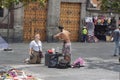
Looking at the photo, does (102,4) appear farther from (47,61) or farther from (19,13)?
(19,13)

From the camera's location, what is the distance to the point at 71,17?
105 feet

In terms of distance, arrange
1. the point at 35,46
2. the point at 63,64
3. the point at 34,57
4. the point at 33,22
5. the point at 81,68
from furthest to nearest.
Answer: the point at 33,22
the point at 35,46
the point at 34,57
the point at 81,68
the point at 63,64

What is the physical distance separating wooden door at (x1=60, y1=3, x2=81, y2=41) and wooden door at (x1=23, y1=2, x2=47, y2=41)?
1.53m

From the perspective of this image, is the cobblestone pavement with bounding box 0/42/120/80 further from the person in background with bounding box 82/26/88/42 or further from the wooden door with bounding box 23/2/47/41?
the person in background with bounding box 82/26/88/42

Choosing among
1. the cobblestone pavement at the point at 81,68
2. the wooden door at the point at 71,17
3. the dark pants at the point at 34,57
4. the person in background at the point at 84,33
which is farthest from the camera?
the wooden door at the point at 71,17

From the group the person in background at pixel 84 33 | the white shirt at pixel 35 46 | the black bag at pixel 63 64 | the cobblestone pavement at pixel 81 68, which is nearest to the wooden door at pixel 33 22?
the cobblestone pavement at pixel 81 68

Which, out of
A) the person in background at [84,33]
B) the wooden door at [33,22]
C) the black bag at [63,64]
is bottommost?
the black bag at [63,64]

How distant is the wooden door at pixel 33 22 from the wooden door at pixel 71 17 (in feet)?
5.03

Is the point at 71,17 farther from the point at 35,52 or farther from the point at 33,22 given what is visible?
the point at 35,52

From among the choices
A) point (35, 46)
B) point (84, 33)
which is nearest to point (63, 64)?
point (35, 46)

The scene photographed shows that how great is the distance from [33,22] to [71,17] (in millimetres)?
3131

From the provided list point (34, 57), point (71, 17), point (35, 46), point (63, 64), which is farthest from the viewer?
point (71, 17)

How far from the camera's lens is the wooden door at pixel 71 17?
31.7 meters

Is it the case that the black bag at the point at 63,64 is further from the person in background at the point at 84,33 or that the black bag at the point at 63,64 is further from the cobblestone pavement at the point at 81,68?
the person in background at the point at 84,33
